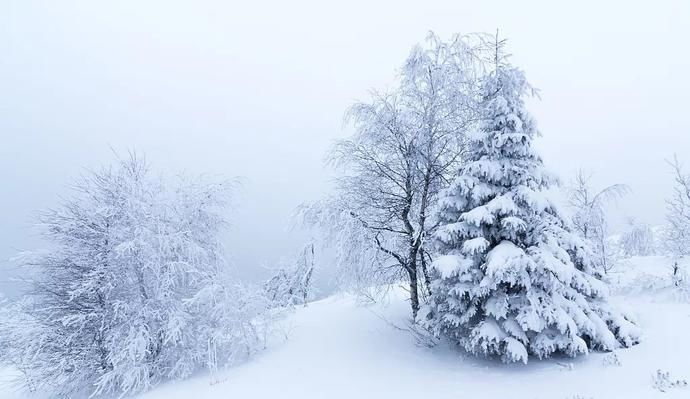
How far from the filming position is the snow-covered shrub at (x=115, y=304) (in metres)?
12.0

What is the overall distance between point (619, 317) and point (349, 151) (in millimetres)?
8711

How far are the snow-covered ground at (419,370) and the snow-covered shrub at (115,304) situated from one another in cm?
117

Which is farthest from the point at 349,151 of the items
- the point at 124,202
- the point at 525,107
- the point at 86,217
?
the point at 86,217

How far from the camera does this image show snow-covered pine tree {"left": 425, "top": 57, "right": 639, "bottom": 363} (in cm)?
923

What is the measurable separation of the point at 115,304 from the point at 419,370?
8.96 metres

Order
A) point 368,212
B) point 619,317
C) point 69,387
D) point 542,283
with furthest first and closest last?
point 368,212
point 69,387
point 619,317
point 542,283

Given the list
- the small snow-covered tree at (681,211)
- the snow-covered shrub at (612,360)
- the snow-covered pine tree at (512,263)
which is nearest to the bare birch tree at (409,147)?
the snow-covered pine tree at (512,263)

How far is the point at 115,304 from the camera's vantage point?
39.3 ft

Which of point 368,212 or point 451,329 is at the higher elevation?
point 368,212

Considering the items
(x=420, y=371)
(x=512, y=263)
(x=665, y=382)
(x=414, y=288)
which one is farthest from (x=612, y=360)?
(x=414, y=288)

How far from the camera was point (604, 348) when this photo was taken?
380 inches

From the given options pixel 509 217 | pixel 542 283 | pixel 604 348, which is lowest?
pixel 604 348

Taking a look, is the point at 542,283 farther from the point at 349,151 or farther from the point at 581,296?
the point at 349,151

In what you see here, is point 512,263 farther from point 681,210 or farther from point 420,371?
point 681,210
